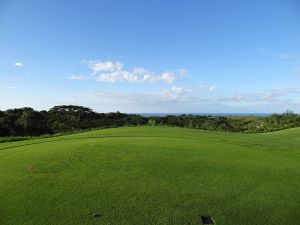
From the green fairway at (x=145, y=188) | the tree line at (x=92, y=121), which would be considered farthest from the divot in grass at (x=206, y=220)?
the tree line at (x=92, y=121)

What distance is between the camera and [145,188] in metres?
7.46

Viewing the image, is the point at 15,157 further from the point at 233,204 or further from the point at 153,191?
the point at 233,204

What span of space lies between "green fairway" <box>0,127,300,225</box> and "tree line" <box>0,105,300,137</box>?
19109 mm

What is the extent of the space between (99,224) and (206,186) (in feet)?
10.1

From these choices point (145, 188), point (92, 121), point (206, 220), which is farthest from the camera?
point (92, 121)

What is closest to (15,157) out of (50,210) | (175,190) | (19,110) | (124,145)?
(124,145)

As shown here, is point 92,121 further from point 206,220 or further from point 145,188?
point 206,220

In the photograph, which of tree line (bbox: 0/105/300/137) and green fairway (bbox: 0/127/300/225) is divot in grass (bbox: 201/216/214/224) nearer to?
green fairway (bbox: 0/127/300/225)

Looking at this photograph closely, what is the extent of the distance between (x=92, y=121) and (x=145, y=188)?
3994 centimetres

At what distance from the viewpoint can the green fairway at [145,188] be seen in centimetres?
616

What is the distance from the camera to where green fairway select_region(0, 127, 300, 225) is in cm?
616

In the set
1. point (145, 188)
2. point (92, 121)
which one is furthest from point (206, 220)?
point (92, 121)

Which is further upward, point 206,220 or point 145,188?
point 145,188

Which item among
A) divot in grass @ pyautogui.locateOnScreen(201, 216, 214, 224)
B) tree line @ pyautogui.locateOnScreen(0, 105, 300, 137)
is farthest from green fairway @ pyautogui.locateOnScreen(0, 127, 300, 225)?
tree line @ pyautogui.locateOnScreen(0, 105, 300, 137)
